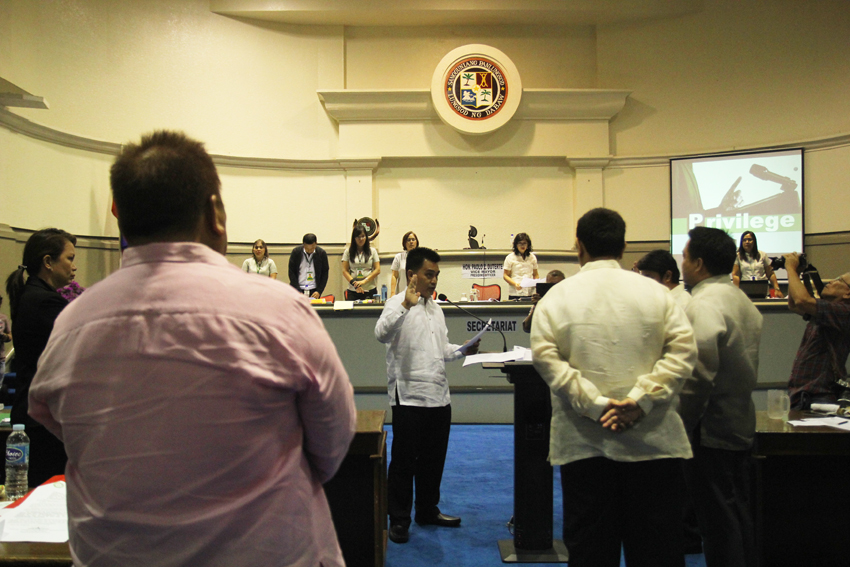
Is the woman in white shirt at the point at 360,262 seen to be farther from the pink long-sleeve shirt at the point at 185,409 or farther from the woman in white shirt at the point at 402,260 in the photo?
the pink long-sleeve shirt at the point at 185,409

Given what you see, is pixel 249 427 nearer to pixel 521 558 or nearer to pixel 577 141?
pixel 521 558

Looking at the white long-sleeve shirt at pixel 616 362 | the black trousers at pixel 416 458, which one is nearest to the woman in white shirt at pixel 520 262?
the black trousers at pixel 416 458

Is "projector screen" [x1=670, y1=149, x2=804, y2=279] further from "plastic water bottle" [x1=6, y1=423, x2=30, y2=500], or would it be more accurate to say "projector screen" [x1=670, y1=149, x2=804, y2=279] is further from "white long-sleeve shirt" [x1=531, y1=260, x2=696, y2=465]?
"plastic water bottle" [x1=6, y1=423, x2=30, y2=500]

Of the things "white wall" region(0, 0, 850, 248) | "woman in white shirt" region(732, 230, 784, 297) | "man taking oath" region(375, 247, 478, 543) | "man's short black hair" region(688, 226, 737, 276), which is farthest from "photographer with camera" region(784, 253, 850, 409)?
"white wall" region(0, 0, 850, 248)

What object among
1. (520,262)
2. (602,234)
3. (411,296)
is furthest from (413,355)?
(520,262)

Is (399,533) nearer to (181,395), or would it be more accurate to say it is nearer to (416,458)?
(416,458)

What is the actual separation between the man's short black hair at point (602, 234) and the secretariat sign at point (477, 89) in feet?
24.3

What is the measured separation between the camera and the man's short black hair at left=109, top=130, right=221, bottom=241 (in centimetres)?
99

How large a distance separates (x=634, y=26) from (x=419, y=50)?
344 cm

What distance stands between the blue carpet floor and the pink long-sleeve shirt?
92.6 inches

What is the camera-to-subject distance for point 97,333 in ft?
A: 3.07

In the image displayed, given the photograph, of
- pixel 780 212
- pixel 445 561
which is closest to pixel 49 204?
pixel 445 561

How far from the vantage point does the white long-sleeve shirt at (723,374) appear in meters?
2.38

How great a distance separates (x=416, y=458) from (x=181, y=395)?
2800mm
